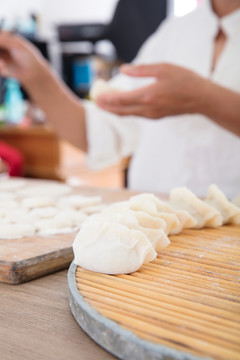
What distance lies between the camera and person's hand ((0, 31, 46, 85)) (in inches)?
62.0

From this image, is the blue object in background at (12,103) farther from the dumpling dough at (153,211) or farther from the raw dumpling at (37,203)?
the dumpling dough at (153,211)

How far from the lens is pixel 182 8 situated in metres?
5.65

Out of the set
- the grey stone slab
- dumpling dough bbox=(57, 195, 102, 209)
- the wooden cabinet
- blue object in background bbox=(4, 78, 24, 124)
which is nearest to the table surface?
the grey stone slab

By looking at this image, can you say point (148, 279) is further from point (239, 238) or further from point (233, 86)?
point (233, 86)

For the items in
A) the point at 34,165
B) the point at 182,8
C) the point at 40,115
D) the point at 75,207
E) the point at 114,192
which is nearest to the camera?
the point at 75,207

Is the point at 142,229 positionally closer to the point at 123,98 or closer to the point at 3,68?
the point at 123,98

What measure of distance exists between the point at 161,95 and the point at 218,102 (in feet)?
0.54

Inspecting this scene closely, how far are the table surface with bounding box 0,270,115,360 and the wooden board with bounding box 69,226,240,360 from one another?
18 millimetres

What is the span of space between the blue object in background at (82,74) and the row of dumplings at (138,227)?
168 inches

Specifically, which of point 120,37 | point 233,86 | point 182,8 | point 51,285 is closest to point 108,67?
point 120,37

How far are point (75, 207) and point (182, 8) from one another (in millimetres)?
5258

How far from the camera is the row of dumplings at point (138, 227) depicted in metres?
0.62

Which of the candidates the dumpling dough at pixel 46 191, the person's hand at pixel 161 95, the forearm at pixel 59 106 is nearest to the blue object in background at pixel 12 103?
the forearm at pixel 59 106

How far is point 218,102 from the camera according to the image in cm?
117
